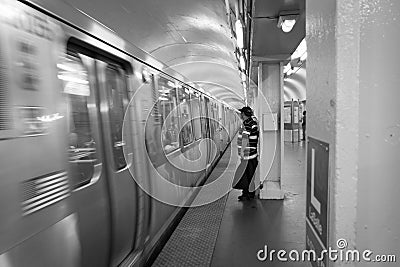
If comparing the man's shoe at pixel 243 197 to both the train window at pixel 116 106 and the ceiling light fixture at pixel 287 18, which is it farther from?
the train window at pixel 116 106

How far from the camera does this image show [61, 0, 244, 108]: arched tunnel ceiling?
695cm

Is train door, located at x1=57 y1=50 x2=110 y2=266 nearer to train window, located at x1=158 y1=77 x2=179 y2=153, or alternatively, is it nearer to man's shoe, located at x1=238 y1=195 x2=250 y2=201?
train window, located at x1=158 y1=77 x2=179 y2=153

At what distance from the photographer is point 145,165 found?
12.0ft

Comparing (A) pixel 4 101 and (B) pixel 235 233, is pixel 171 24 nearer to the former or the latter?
(B) pixel 235 233

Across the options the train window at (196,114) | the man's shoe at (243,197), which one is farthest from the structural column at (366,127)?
the train window at (196,114)

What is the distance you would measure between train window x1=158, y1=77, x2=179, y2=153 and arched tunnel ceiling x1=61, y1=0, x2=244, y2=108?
109 inches

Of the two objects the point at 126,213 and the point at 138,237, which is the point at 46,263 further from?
the point at 138,237

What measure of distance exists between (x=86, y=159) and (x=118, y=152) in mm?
533

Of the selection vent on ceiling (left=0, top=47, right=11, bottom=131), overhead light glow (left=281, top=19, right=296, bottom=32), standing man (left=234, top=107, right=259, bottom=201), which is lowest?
standing man (left=234, top=107, right=259, bottom=201)

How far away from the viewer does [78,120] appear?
7.87ft

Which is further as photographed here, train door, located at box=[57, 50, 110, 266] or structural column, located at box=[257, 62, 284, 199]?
structural column, located at box=[257, 62, 284, 199]

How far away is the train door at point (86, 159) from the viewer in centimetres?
226

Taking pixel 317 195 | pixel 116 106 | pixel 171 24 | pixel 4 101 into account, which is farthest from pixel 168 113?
pixel 171 24

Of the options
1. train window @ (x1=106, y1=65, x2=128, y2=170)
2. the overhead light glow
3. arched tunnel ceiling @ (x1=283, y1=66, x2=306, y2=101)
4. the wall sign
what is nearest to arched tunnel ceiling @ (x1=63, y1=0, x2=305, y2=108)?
the overhead light glow
